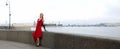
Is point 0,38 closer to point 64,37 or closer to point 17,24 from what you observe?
point 64,37

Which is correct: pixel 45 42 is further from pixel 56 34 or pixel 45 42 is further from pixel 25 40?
pixel 25 40

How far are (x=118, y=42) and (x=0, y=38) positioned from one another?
Result: 41.5ft

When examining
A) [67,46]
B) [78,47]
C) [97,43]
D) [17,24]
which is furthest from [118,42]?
[17,24]

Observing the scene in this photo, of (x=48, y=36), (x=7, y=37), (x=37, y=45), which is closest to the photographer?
(x=48, y=36)

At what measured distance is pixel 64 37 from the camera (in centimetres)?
902

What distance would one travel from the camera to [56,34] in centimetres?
1003

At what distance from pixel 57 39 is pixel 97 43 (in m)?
3.58

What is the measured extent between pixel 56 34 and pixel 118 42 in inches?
187

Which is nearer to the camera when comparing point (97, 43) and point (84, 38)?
point (97, 43)

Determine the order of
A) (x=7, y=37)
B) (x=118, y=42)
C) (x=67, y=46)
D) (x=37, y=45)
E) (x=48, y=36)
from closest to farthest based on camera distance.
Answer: (x=118, y=42) → (x=67, y=46) → (x=48, y=36) → (x=37, y=45) → (x=7, y=37)

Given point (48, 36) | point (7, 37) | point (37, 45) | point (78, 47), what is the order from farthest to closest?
1. point (7, 37)
2. point (37, 45)
3. point (48, 36)
4. point (78, 47)

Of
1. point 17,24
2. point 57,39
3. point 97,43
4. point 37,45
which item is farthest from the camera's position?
point 17,24

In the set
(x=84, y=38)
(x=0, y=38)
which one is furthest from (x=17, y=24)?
(x=84, y=38)

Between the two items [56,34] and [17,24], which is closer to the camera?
[56,34]
